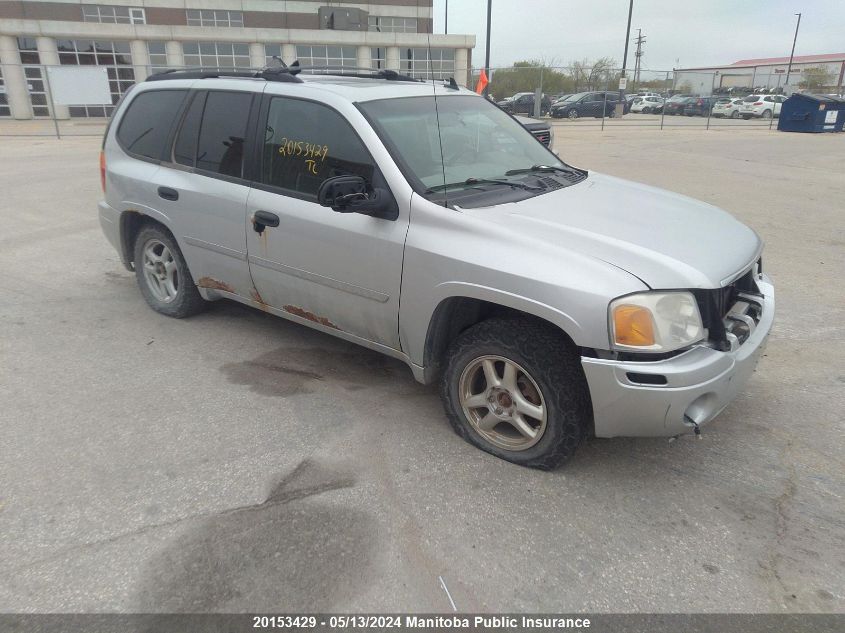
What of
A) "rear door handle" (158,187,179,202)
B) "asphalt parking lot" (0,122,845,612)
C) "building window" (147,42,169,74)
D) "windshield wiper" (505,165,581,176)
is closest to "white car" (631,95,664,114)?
"building window" (147,42,169,74)

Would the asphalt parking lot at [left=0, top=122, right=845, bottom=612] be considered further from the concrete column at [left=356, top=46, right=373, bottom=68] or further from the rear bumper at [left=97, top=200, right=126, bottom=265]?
the concrete column at [left=356, top=46, right=373, bottom=68]

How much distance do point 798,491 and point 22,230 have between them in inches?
338

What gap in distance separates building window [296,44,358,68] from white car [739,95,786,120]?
70.2 feet

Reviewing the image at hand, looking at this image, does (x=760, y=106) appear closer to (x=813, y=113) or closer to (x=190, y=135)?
(x=813, y=113)

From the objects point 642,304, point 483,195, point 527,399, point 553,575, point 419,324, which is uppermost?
point 483,195

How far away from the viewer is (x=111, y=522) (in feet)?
8.96

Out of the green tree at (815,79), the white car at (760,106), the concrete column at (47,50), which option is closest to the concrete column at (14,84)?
the concrete column at (47,50)

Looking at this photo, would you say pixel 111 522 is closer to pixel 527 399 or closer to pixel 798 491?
pixel 527 399

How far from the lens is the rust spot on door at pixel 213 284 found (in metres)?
4.38

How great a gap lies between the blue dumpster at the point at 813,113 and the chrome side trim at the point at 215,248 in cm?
2631

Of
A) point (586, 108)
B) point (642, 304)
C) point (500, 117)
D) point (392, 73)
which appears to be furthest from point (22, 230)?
point (586, 108)

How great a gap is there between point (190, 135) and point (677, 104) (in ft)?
120

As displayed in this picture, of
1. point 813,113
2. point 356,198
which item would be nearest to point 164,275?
point 356,198

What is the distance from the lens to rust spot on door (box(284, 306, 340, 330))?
3807mm
